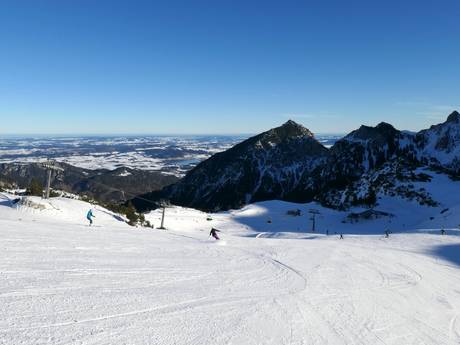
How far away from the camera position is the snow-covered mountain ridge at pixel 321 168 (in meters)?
77.6

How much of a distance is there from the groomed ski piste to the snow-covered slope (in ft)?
0.13

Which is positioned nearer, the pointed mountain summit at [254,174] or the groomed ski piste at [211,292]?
the groomed ski piste at [211,292]

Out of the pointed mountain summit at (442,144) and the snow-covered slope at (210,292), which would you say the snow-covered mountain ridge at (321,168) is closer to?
the pointed mountain summit at (442,144)

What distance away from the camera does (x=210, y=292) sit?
1185cm

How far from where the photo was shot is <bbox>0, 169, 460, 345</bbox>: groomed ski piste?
8.48m

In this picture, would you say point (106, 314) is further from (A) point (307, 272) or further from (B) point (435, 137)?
(B) point (435, 137)

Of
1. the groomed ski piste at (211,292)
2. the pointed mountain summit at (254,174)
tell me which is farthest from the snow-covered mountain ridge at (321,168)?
the groomed ski piste at (211,292)

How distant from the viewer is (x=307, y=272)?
16469 mm

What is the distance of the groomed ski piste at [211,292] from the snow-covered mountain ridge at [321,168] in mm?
50654

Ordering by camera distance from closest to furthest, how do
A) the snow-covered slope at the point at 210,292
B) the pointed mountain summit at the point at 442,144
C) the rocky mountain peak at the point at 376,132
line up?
the snow-covered slope at the point at 210,292 < the pointed mountain summit at the point at 442,144 < the rocky mountain peak at the point at 376,132

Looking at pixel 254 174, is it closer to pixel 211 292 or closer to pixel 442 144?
pixel 442 144

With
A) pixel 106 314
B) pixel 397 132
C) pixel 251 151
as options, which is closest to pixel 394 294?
pixel 106 314

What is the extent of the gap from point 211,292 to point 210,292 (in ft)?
0.10

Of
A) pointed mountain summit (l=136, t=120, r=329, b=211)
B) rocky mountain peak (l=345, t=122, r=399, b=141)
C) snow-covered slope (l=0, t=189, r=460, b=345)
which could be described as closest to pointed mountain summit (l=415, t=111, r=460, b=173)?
rocky mountain peak (l=345, t=122, r=399, b=141)
